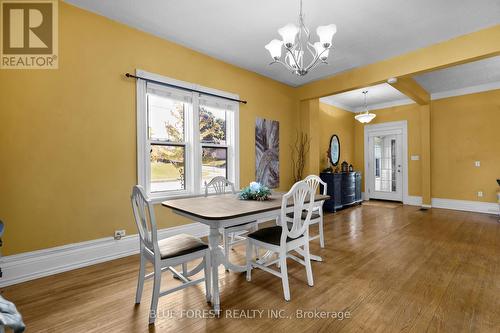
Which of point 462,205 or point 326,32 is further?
point 462,205

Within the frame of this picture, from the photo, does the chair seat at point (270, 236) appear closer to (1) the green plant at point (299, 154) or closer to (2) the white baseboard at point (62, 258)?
(2) the white baseboard at point (62, 258)

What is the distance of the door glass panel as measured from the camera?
674 centimetres

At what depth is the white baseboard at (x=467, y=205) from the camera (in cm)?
511

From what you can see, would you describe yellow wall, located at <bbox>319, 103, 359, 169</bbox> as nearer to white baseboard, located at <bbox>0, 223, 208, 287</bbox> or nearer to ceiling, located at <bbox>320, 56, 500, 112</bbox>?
ceiling, located at <bbox>320, 56, 500, 112</bbox>

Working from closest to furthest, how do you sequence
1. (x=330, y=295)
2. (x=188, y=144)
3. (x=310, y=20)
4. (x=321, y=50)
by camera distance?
(x=330, y=295), (x=321, y=50), (x=310, y=20), (x=188, y=144)

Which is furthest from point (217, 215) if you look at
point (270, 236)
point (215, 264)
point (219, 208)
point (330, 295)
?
point (330, 295)

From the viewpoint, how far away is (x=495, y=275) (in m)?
2.38

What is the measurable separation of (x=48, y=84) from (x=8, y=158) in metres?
0.81

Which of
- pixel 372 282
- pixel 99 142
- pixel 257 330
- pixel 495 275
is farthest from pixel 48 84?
pixel 495 275

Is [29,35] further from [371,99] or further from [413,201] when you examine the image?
[413,201]

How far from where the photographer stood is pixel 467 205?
5406mm

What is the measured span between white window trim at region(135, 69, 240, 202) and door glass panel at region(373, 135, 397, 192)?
4815mm

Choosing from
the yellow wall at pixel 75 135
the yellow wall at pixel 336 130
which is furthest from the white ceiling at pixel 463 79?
the yellow wall at pixel 75 135

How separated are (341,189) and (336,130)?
5.83 ft
